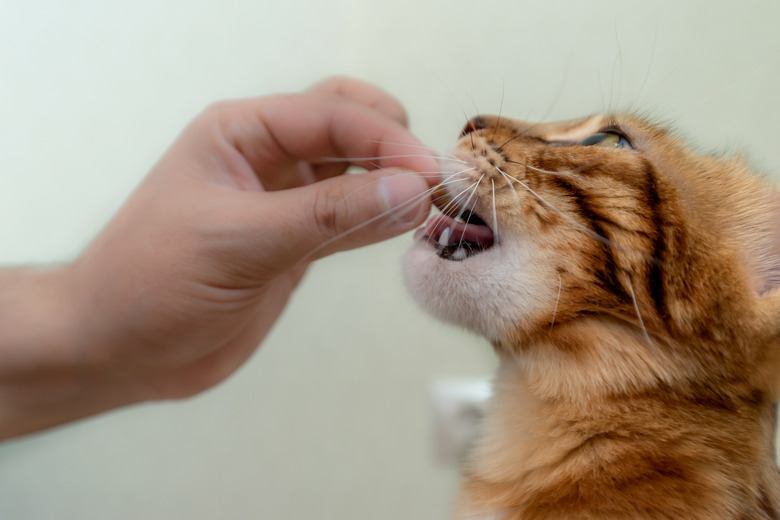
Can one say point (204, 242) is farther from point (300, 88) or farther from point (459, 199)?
point (300, 88)

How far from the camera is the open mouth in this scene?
0.58 m

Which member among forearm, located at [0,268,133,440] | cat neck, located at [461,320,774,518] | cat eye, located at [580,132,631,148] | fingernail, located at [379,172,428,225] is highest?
cat eye, located at [580,132,631,148]

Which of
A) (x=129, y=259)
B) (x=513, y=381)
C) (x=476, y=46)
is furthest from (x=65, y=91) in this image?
(x=513, y=381)

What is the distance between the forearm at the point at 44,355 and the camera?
0.70m

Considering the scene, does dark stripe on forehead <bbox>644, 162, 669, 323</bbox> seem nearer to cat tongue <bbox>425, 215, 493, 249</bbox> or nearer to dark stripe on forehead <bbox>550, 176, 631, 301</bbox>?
dark stripe on forehead <bbox>550, 176, 631, 301</bbox>

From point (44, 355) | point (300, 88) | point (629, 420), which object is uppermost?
point (300, 88)

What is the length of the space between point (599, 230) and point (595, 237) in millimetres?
14

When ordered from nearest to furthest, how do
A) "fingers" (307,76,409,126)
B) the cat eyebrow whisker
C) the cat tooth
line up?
the cat eyebrow whisker, the cat tooth, "fingers" (307,76,409,126)

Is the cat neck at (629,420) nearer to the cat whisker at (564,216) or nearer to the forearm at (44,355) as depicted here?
the cat whisker at (564,216)

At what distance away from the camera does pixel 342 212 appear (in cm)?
56

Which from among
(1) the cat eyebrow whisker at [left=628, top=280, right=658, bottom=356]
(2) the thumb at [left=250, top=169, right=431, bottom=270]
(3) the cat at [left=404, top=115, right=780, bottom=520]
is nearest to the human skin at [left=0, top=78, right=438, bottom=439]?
(2) the thumb at [left=250, top=169, right=431, bottom=270]

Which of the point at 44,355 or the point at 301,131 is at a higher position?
the point at 301,131

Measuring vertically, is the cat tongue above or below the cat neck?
above

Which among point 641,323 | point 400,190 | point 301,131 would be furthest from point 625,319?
point 301,131
